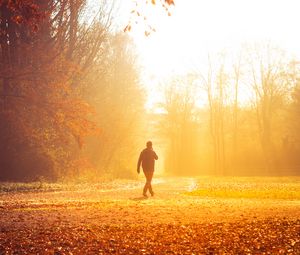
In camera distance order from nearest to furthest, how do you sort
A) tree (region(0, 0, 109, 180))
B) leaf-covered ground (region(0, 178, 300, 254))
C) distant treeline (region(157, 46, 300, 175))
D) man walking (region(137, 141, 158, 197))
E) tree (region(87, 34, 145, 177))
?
leaf-covered ground (region(0, 178, 300, 254)) → man walking (region(137, 141, 158, 197)) → tree (region(0, 0, 109, 180)) → tree (region(87, 34, 145, 177)) → distant treeline (region(157, 46, 300, 175))

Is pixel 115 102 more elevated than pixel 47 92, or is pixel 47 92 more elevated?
pixel 115 102

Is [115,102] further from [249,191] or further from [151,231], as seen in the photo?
[151,231]

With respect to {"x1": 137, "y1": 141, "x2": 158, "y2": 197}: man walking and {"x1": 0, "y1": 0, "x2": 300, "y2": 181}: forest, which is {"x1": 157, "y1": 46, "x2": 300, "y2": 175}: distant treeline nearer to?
{"x1": 0, "y1": 0, "x2": 300, "y2": 181}: forest

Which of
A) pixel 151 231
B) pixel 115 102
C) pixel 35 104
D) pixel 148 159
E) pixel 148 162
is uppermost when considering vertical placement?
pixel 115 102

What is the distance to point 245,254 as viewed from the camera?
746cm

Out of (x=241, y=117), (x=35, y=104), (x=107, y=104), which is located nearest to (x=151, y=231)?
(x=35, y=104)

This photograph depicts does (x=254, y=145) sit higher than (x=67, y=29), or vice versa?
(x=67, y=29)

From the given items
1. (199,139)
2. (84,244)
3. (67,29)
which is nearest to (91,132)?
(67,29)

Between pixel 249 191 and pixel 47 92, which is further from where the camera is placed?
pixel 47 92

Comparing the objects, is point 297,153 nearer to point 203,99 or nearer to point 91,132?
point 203,99

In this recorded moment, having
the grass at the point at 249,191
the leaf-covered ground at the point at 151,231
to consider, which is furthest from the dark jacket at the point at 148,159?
the leaf-covered ground at the point at 151,231

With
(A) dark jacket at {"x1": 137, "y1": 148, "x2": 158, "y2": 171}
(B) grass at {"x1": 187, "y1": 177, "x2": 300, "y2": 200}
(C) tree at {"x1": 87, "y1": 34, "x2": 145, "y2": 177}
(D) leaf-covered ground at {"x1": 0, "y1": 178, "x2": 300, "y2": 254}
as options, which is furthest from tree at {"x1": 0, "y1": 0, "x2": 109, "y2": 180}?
(D) leaf-covered ground at {"x1": 0, "y1": 178, "x2": 300, "y2": 254}

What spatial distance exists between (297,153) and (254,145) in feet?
24.2

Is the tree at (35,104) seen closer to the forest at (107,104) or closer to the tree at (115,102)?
the forest at (107,104)
